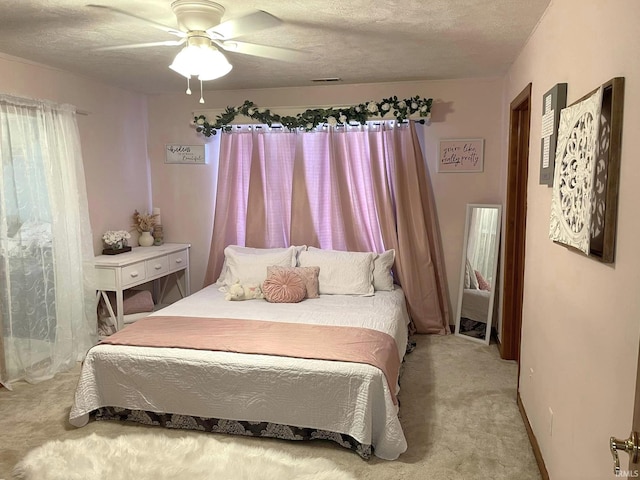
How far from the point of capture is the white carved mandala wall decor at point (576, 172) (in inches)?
60.7

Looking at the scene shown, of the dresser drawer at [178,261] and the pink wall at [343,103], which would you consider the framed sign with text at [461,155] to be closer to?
the pink wall at [343,103]

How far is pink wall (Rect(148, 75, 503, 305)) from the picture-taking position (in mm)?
4230

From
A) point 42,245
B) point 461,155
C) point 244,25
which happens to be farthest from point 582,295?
point 42,245

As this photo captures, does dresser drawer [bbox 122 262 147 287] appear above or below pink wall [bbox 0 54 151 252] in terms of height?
below

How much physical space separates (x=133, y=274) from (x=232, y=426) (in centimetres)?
184

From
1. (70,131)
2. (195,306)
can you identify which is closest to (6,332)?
(195,306)

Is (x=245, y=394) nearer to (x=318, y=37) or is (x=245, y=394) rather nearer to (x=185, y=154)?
(x=318, y=37)

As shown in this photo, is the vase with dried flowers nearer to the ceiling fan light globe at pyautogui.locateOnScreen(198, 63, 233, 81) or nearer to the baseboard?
the ceiling fan light globe at pyautogui.locateOnScreen(198, 63, 233, 81)

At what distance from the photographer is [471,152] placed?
4.27 meters

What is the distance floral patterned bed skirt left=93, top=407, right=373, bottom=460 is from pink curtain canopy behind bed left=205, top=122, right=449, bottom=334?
1.94 meters

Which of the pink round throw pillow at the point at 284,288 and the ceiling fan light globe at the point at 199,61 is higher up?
the ceiling fan light globe at the point at 199,61

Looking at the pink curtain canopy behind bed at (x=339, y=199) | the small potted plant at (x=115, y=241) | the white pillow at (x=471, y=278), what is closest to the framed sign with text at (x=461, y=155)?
the pink curtain canopy behind bed at (x=339, y=199)

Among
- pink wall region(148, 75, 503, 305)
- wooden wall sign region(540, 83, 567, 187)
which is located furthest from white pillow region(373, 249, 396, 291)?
wooden wall sign region(540, 83, 567, 187)

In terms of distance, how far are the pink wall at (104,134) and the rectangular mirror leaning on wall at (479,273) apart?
3.21 meters
